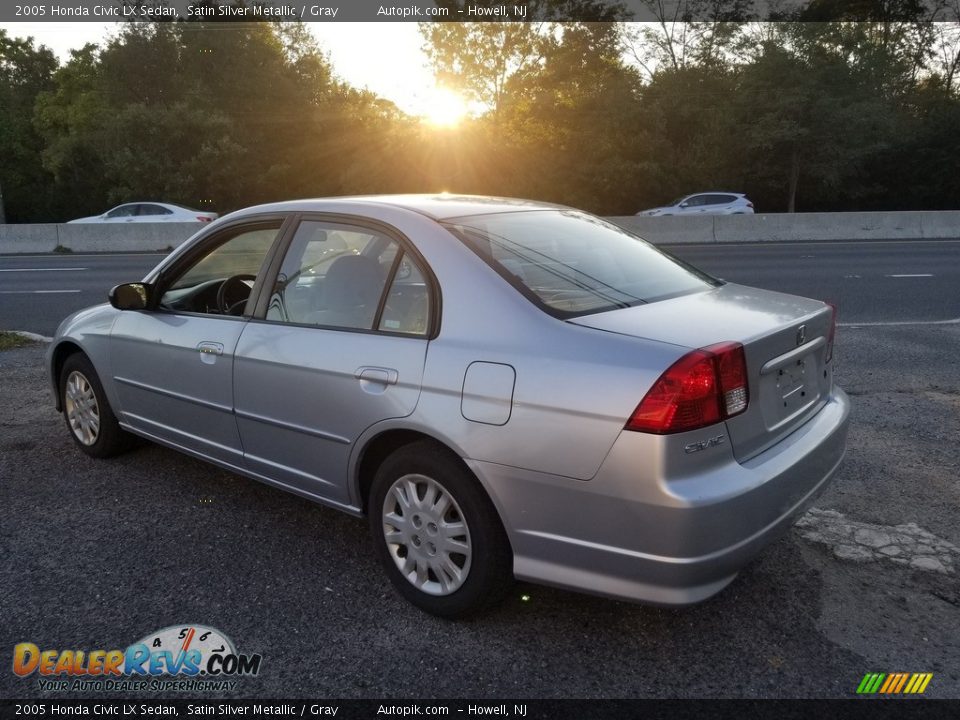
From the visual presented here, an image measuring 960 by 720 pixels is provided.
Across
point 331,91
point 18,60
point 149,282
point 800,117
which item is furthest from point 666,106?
point 18,60

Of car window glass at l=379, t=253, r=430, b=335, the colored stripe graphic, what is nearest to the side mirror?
car window glass at l=379, t=253, r=430, b=335

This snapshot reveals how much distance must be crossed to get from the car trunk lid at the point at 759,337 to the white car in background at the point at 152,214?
2520 cm

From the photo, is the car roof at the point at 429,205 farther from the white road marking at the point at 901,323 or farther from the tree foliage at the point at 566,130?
the tree foliage at the point at 566,130

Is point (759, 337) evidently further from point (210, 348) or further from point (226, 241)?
point (226, 241)

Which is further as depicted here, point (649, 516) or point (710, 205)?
point (710, 205)

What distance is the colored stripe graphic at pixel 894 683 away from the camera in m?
2.61

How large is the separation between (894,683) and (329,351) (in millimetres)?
2360

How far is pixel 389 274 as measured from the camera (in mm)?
3299

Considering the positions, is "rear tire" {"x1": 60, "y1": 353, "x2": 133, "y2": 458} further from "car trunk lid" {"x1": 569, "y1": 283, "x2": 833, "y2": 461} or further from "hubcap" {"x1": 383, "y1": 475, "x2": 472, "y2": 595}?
"car trunk lid" {"x1": 569, "y1": 283, "x2": 833, "y2": 461}

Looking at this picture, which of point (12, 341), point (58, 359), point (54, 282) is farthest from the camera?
point (54, 282)

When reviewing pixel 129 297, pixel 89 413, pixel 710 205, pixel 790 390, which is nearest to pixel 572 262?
pixel 790 390

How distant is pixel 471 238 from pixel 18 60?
5574 cm

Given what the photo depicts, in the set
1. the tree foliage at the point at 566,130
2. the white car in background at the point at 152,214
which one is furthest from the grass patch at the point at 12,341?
the tree foliage at the point at 566,130

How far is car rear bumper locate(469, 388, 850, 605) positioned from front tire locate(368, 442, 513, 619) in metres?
0.09
